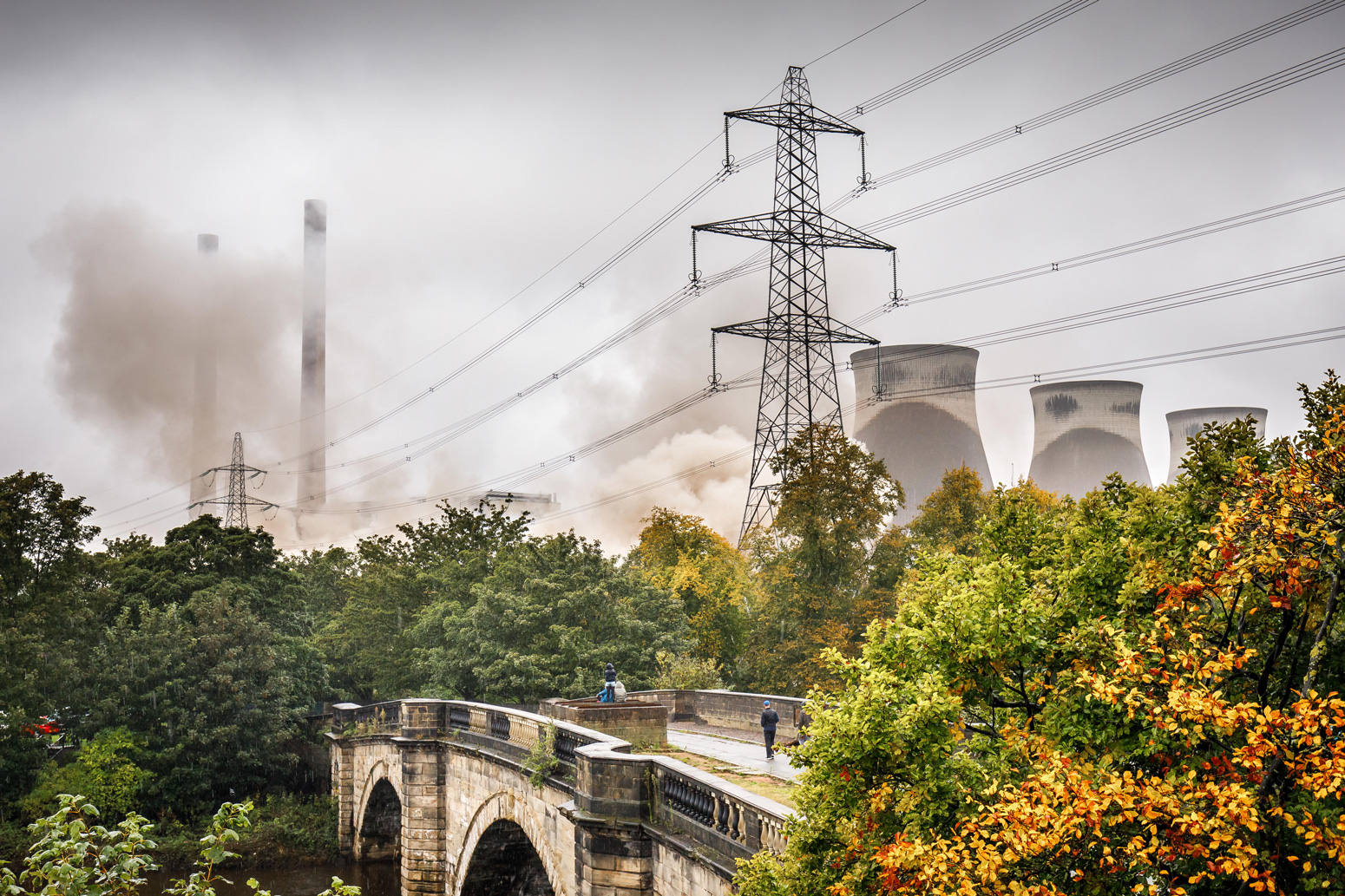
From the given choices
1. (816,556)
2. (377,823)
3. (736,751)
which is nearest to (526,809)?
(736,751)

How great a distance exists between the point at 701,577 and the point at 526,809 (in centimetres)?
3743

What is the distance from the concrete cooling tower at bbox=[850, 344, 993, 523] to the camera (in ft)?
220

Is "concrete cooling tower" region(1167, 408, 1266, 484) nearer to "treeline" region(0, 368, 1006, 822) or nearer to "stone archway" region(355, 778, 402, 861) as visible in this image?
"treeline" region(0, 368, 1006, 822)

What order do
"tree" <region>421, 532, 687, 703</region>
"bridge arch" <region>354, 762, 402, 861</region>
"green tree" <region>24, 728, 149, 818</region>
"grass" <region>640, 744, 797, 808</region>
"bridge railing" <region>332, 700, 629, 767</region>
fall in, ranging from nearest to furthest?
1. "grass" <region>640, 744, 797, 808</region>
2. "bridge railing" <region>332, 700, 629, 767</region>
3. "green tree" <region>24, 728, 149, 818</region>
4. "bridge arch" <region>354, 762, 402, 861</region>
5. "tree" <region>421, 532, 687, 703</region>

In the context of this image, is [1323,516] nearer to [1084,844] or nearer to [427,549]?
[1084,844]

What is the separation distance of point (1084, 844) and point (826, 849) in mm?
3213

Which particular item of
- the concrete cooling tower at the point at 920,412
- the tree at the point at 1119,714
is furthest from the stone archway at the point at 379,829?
the concrete cooling tower at the point at 920,412

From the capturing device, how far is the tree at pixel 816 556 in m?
39.6

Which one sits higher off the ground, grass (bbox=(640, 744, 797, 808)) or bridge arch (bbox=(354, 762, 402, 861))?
grass (bbox=(640, 744, 797, 808))

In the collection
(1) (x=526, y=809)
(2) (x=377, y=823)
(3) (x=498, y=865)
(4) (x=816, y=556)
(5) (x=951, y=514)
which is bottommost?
(2) (x=377, y=823)

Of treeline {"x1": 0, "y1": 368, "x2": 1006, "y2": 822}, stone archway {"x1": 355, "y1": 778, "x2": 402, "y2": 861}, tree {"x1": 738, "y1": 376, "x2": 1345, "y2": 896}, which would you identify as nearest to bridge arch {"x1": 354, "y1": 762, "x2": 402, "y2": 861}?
stone archway {"x1": 355, "y1": 778, "x2": 402, "y2": 861}

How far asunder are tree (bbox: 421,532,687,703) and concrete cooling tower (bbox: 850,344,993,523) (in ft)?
94.4

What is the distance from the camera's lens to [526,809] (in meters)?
22.2

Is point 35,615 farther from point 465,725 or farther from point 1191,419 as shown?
point 1191,419
